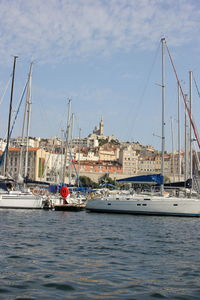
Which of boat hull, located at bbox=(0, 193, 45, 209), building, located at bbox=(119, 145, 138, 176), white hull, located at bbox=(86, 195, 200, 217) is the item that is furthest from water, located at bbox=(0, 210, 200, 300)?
building, located at bbox=(119, 145, 138, 176)

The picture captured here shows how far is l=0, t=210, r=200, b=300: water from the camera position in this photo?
848 cm

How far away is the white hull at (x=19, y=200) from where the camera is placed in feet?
113

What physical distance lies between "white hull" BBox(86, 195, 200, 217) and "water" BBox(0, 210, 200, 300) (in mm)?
12235

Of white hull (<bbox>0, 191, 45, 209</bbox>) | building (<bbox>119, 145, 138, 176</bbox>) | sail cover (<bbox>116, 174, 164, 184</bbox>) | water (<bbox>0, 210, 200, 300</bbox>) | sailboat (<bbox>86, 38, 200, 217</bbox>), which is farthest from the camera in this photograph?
building (<bbox>119, 145, 138, 176</bbox>)

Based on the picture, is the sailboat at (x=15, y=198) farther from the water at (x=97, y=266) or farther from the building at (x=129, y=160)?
the building at (x=129, y=160)

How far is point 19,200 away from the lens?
34844mm

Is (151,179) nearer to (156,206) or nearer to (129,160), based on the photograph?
(156,206)

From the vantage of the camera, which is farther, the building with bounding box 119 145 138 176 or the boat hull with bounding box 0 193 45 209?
the building with bounding box 119 145 138 176

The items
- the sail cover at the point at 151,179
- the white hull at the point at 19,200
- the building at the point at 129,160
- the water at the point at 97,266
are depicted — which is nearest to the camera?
the water at the point at 97,266

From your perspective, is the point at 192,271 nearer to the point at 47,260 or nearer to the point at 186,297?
the point at 186,297

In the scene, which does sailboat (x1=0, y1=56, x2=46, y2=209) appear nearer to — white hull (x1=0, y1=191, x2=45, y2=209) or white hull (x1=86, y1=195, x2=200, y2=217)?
white hull (x1=0, y1=191, x2=45, y2=209)

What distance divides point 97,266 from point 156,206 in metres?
20.0


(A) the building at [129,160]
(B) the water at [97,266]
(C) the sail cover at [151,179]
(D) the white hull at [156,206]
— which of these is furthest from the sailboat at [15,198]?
(A) the building at [129,160]

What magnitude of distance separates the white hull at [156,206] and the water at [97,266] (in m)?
12.2
